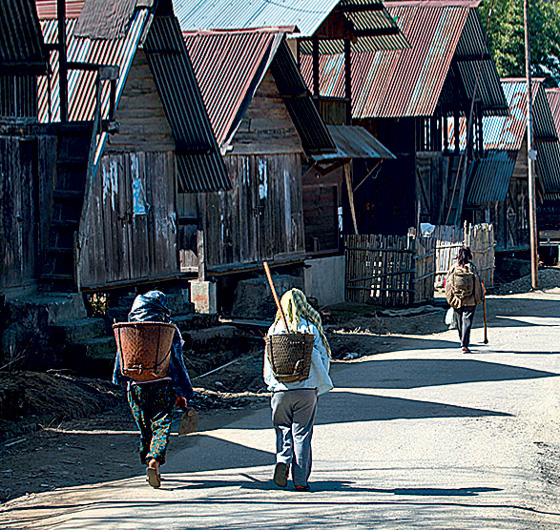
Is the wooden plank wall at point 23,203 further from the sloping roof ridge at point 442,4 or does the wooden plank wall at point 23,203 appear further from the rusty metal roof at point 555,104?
the rusty metal roof at point 555,104

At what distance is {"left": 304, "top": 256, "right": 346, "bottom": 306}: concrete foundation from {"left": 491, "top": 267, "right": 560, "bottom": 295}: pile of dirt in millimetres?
5977

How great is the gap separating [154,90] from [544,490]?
1009cm

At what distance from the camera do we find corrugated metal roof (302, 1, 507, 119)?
2666 cm

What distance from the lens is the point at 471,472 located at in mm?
7961

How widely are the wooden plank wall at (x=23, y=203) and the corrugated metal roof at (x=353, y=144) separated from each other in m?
9.56

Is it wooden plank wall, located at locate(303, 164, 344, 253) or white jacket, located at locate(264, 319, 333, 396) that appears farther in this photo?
wooden plank wall, located at locate(303, 164, 344, 253)

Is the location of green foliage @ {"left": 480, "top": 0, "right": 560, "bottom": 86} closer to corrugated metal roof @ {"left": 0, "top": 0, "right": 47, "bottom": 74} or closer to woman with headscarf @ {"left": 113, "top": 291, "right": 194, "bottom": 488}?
corrugated metal roof @ {"left": 0, "top": 0, "right": 47, "bottom": 74}

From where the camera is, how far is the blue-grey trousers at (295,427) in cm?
719

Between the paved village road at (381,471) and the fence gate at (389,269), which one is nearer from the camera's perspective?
the paved village road at (381,471)

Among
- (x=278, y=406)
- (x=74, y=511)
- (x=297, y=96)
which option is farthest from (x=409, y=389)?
(x=297, y=96)

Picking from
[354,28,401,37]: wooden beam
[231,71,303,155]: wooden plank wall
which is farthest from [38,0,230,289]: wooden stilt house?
[354,28,401,37]: wooden beam

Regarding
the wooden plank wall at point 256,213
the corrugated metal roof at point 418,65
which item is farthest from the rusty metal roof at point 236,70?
the corrugated metal roof at point 418,65

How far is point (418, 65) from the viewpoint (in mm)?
27516

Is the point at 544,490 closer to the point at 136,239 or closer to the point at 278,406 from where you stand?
the point at 278,406
